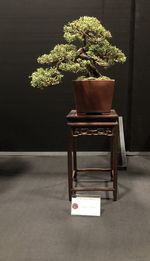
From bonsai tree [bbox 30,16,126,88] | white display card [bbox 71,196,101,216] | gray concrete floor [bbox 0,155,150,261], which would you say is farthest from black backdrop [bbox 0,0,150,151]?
white display card [bbox 71,196,101,216]

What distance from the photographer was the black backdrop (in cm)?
273

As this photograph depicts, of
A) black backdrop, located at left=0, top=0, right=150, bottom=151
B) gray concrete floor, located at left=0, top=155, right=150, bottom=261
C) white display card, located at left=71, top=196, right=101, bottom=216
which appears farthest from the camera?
black backdrop, located at left=0, top=0, right=150, bottom=151

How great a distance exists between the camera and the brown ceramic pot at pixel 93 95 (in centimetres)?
168

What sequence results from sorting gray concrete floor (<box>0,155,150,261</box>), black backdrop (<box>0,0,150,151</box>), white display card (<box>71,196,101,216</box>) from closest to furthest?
gray concrete floor (<box>0,155,150,261</box>)
white display card (<box>71,196,101,216</box>)
black backdrop (<box>0,0,150,151</box>)

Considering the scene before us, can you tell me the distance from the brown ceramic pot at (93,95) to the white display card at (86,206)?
1.65 ft

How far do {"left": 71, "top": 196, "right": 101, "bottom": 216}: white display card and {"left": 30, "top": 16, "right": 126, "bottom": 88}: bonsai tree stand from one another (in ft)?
2.22

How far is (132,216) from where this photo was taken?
1.62 meters

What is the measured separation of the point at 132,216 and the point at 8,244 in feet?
2.22

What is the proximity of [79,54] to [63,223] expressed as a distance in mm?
952

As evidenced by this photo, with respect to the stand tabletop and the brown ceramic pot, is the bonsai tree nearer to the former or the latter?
the brown ceramic pot

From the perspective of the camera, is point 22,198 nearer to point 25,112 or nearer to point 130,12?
point 25,112

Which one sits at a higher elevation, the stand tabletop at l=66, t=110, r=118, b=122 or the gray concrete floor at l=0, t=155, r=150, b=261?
the stand tabletop at l=66, t=110, r=118, b=122

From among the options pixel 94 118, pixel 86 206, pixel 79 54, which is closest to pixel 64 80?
pixel 79 54

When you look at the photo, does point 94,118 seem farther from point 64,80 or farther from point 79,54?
point 64,80
